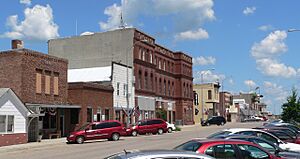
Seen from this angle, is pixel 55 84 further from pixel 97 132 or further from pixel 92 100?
pixel 97 132

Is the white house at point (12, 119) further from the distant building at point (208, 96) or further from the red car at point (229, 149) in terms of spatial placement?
the distant building at point (208, 96)

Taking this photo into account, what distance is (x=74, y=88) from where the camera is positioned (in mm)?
42031

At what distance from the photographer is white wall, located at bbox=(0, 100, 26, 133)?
1258 inches

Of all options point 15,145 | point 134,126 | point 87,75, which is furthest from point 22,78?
point 87,75

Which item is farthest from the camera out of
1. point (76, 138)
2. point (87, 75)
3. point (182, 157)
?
point (87, 75)

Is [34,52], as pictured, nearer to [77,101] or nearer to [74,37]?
[77,101]

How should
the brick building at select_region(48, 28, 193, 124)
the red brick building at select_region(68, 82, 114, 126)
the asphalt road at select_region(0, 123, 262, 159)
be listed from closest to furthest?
1. the asphalt road at select_region(0, 123, 262, 159)
2. the red brick building at select_region(68, 82, 114, 126)
3. the brick building at select_region(48, 28, 193, 124)

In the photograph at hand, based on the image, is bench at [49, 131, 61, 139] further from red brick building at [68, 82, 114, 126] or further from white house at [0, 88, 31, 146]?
white house at [0, 88, 31, 146]

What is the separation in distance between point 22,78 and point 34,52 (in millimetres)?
2704

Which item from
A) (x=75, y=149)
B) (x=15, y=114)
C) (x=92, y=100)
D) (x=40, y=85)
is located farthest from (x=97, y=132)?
(x=92, y=100)

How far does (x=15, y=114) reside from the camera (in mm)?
32781

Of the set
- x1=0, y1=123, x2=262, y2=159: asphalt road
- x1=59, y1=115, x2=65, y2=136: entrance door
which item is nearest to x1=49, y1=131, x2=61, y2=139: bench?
x1=59, y1=115, x2=65, y2=136: entrance door

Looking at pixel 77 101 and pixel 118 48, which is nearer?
pixel 77 101

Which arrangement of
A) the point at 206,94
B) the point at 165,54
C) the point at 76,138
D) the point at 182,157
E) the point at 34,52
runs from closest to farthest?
the point at 182,157 → the point at 76,138 → the point at 34,52 → the point at 165,54 → the point at 206,94
